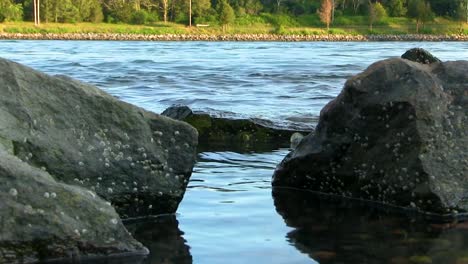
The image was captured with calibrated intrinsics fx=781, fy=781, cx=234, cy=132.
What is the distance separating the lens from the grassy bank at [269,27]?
103 meters

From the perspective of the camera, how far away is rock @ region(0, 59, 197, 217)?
19.3 feet

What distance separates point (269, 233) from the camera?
5.91 meters

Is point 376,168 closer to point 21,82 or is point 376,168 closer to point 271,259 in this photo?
point 271,259

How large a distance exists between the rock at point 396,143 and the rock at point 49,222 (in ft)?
8.55

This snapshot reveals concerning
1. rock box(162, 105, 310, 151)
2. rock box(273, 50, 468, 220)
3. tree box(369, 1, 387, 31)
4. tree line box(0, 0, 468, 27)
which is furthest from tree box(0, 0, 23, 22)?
rock box(273, 50, 468, 220)

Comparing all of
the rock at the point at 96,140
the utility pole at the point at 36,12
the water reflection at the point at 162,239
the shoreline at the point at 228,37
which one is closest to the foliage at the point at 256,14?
the utility pole at the point at 36,12

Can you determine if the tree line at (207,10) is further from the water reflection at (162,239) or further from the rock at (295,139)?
the water reflection at (162,239)

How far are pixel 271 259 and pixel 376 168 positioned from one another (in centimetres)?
207

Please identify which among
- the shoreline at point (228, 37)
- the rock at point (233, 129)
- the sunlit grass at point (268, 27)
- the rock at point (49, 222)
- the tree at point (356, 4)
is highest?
the tree at point (356, 4)

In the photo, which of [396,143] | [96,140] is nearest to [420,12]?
[396,143]

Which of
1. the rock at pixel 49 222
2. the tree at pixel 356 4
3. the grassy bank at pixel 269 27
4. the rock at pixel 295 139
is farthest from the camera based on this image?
the tree at pixel 356 4

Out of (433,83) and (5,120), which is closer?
(5,120)

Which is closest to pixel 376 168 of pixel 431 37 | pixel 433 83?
pixel 433 83

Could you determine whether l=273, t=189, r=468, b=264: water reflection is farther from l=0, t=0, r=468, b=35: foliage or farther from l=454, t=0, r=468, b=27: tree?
l=454, t=0, r=468, b=27: tree
